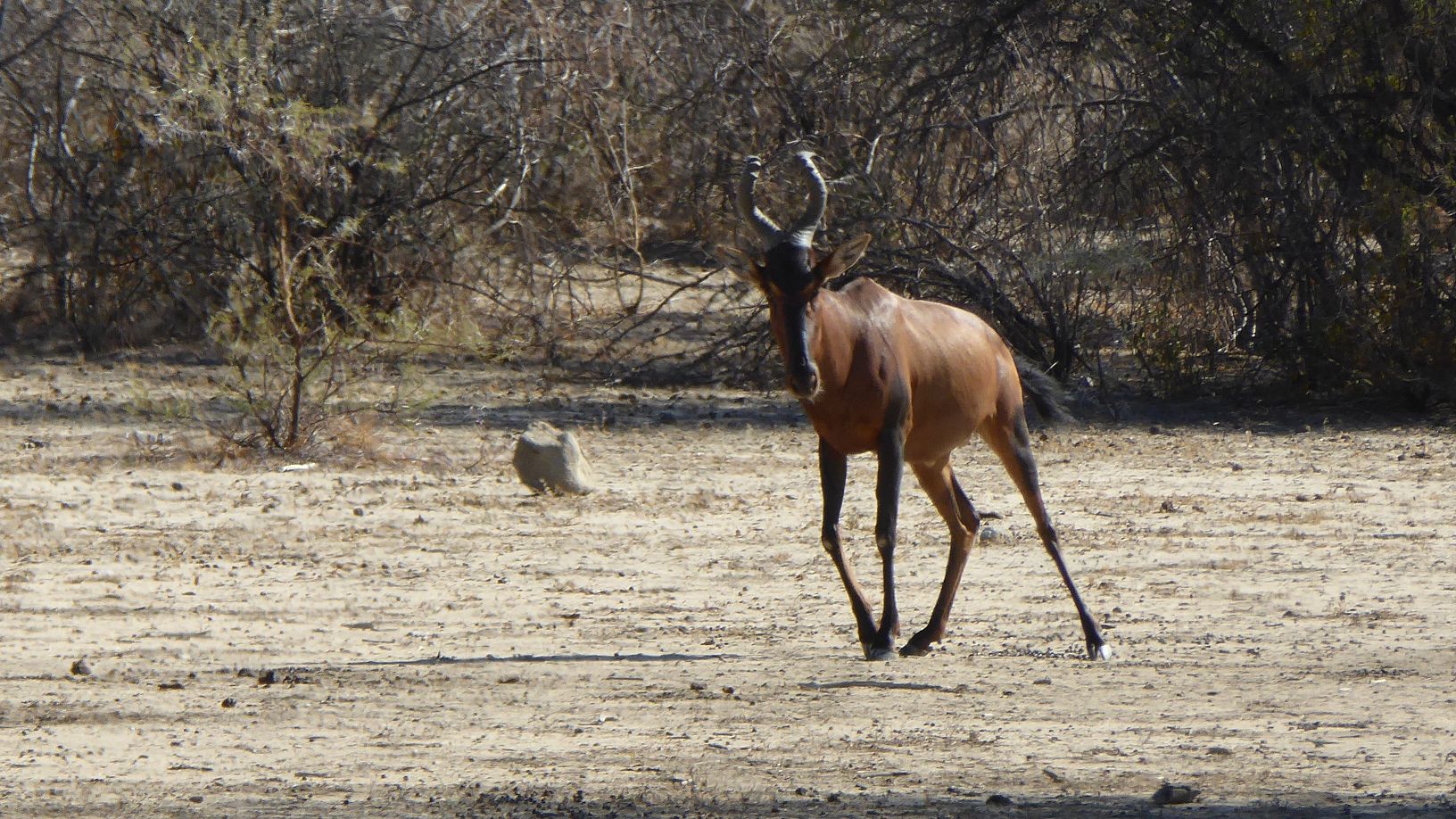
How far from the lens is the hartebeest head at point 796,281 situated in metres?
7.52

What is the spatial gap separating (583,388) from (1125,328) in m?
5.00

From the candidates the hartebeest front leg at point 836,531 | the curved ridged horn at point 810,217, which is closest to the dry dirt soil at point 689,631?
the hartebeest front leg at point 836,531

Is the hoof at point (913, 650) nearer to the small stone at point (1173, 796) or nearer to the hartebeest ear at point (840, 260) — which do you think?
the hartebeest ear at point (840, 260)

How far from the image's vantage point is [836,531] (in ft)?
26.0

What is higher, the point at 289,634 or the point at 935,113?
the point at 935,113

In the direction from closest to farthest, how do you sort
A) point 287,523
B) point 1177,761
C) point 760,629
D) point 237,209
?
→ point 1177,761
point 760,629
point 287,523
point 237,209

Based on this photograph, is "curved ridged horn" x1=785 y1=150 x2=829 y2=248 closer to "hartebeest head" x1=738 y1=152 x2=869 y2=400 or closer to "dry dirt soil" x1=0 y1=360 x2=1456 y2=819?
"hartebeest head" x1=738 y1=152 x2=869 y2=400

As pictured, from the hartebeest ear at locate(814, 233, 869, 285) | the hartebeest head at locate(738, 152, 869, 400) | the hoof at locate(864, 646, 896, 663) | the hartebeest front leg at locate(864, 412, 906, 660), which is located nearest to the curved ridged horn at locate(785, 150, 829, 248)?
the hartebeest head at locate(738, 152, 869, 400)

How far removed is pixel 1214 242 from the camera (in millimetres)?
16609

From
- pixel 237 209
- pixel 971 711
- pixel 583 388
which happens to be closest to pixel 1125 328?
pixel 583 388

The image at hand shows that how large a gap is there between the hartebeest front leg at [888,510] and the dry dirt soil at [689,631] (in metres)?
0.15

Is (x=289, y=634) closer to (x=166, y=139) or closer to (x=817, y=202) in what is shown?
(x=817, y=202)

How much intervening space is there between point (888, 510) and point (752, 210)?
4.70ft

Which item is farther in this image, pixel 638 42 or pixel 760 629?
pixel 638 42
